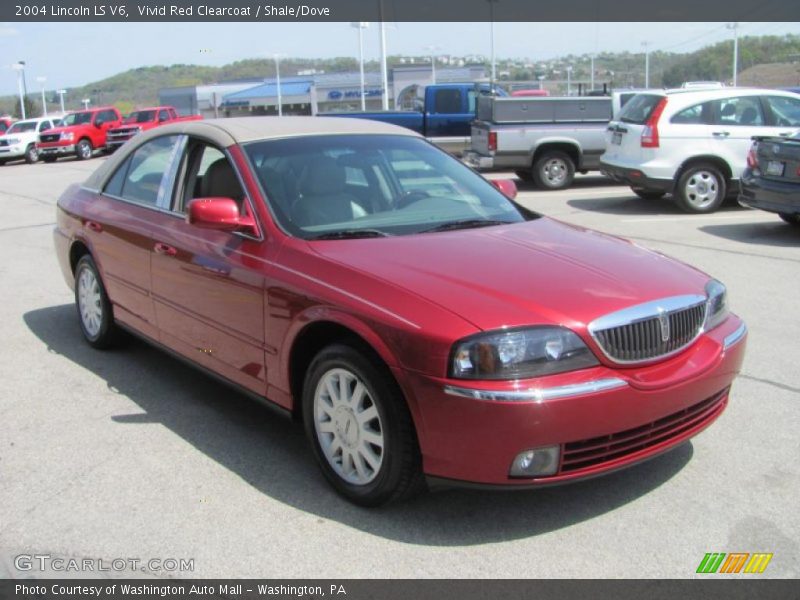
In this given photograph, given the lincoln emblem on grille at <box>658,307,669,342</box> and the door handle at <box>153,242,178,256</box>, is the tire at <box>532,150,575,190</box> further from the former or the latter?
the lincoln emblem on grille at <box>658,307,669,342</box>

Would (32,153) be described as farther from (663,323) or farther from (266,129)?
(663,323)

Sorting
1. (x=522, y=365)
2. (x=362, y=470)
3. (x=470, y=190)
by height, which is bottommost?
(x=362, y=470)

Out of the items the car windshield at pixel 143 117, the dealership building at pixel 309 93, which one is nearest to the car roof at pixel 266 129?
the car windshield at pixel 143 117

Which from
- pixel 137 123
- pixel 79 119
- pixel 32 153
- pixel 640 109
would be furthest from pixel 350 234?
pixel 32 153

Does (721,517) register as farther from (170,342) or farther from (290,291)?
(170,342)

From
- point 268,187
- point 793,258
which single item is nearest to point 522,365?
point 268,187

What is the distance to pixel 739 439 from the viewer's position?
411cm

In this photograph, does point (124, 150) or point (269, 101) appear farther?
point (269, 101)

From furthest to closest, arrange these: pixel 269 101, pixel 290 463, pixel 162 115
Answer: pixel 269 101 → pixel 162 115 → pixel 290 463

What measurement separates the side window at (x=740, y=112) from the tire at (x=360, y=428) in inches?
400

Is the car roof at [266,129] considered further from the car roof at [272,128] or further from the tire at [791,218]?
the tire at [791,218]

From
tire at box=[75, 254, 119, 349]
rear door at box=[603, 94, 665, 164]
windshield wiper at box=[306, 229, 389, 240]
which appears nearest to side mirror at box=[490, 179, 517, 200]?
windshield wiper at box=[306, 229, 389, 240]

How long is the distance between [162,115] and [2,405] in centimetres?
3064

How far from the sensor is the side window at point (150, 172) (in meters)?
4.93
